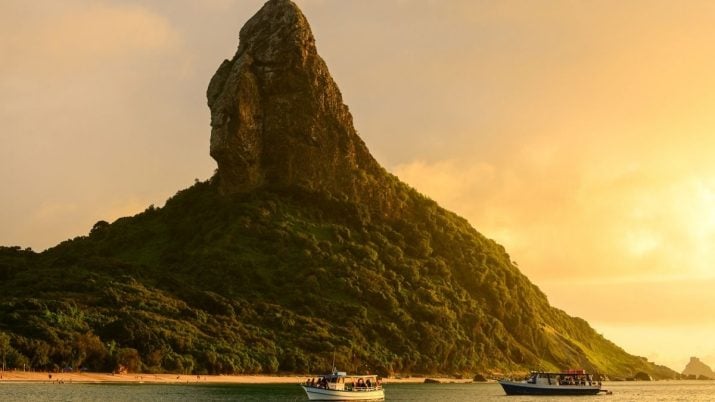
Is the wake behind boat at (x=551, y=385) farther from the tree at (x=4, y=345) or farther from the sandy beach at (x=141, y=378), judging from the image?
the tree at (x=4, y=345)

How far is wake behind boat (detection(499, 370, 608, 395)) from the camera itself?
580ft

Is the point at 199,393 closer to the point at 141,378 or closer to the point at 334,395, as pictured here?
the point at 334,395

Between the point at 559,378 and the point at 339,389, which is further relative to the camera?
the point at 559,378

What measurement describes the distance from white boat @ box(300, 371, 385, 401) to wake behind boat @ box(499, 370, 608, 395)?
46.1m

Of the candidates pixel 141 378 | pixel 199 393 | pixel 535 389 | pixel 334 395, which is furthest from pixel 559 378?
pixel 141 378

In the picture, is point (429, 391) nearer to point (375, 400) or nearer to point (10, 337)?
point (375, 400)

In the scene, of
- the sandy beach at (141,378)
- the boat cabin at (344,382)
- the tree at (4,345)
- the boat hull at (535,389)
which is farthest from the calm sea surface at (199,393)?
the tree at (4,345)

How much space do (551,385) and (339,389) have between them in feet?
198

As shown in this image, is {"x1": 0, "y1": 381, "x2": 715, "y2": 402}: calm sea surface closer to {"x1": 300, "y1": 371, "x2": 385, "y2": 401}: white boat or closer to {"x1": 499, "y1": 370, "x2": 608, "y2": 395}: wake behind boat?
{"x1": 499, "y1": 370, "x2": 608, "y2": 395}: wake behind boat

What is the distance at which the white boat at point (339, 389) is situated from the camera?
438ft

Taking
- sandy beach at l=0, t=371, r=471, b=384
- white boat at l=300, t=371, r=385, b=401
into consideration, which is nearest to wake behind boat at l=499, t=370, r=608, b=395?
sandy beach at l=0, t=371, r=471, b=384

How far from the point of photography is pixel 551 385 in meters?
178

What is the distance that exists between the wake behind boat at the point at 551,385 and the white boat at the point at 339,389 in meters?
46.1

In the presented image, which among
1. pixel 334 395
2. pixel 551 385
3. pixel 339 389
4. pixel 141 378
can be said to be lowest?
pixel 334 395
